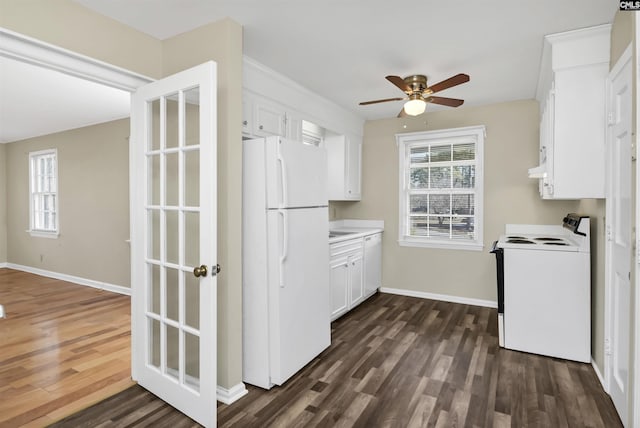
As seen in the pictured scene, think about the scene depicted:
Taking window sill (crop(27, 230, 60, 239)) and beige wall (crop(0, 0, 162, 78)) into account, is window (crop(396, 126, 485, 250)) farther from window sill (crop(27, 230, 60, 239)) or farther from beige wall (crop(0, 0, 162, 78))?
window sill (crop(27, 230, 60, 239))

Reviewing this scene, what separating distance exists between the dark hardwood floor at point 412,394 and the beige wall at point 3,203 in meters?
6.70

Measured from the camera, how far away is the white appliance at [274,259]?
252cm

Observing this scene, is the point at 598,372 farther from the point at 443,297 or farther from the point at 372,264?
the point at 372,264

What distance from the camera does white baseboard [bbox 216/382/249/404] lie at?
7.72 feet

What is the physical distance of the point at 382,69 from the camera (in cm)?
326

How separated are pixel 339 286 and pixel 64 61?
2909 millimetres

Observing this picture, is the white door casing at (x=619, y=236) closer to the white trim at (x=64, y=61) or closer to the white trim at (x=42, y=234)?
the white trim at (x=64, y=61)

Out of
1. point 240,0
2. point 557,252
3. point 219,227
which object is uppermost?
point 240,0

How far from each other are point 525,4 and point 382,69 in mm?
1250

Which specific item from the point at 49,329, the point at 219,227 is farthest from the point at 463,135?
the point at 49,329

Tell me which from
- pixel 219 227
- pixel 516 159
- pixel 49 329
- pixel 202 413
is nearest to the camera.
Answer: pixel 202 413

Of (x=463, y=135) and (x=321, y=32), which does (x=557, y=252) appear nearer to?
(x=463, y=135)

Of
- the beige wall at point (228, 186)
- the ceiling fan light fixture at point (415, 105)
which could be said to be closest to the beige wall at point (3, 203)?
the beige wall at point (228, 186)

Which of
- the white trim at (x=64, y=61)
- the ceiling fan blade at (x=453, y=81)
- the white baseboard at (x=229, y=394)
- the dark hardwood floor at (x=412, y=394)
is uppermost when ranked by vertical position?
the ceiling fan blade at (x=453, y=81)
